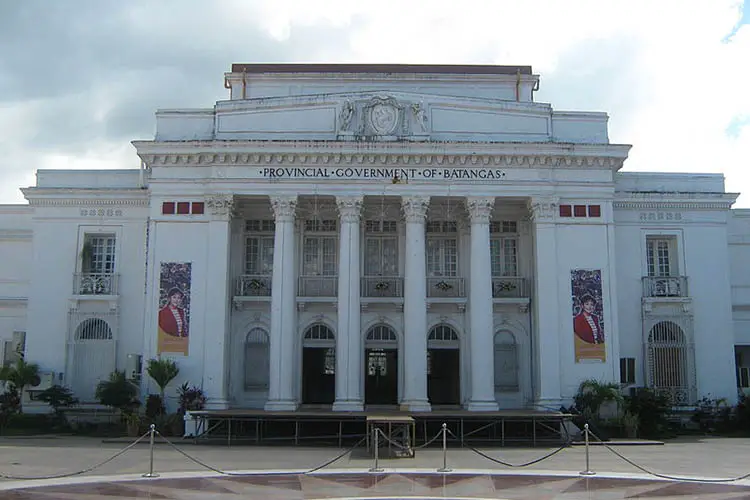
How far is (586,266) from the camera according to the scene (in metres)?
29.8

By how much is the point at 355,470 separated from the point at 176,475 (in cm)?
377

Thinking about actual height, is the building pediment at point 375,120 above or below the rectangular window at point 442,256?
above

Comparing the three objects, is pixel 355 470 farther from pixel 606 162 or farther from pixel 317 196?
pixel 606 162

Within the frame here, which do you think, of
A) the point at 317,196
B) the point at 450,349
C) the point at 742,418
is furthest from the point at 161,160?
the point at 742,418

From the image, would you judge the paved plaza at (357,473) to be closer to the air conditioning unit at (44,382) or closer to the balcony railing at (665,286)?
the air conditioning unit at (44,382)

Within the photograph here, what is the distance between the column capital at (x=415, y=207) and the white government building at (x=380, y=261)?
8cm

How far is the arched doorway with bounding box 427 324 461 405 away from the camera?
104 ft

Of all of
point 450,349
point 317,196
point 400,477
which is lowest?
point 400,477

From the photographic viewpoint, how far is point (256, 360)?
31375mm

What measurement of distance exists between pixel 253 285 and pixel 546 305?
10.7 m

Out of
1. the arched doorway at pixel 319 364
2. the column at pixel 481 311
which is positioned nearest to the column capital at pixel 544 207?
the column at pixel 481 311

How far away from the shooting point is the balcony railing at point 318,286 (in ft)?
103

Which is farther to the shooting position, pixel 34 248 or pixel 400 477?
pixel 34 248

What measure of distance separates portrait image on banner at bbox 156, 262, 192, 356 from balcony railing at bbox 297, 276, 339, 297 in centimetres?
438
